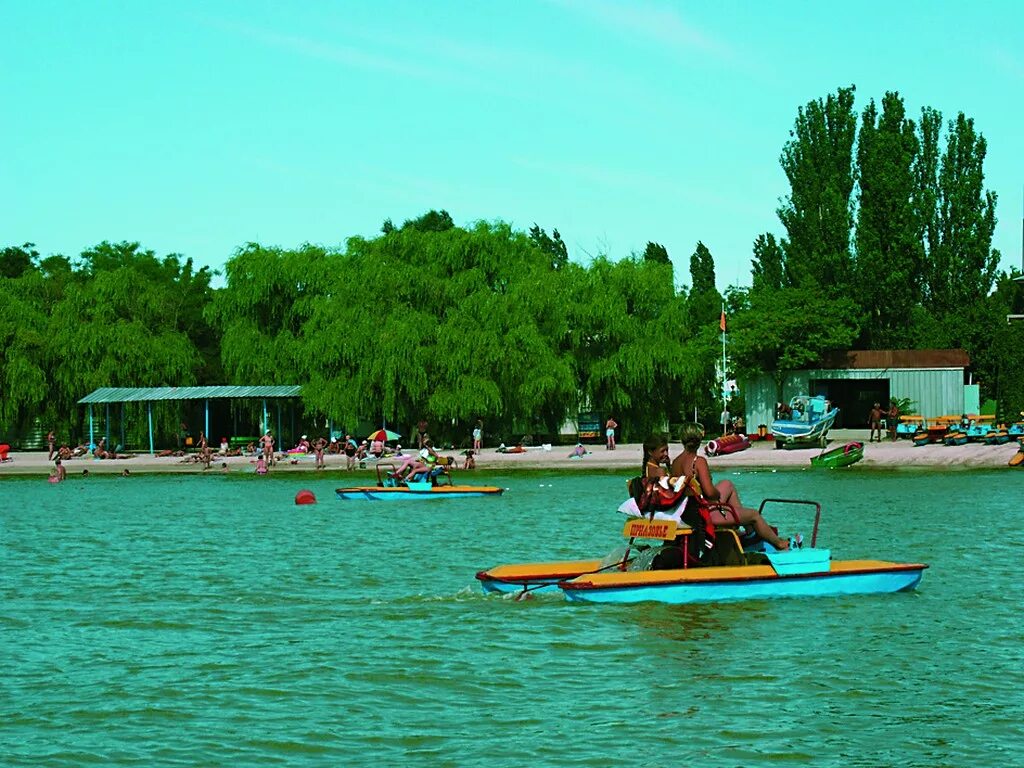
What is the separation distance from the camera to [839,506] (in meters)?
33.8

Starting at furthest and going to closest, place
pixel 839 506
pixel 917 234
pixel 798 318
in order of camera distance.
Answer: pixel 917 234 < pixel 798 318 < pixel 839 506

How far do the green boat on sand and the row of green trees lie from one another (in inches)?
486

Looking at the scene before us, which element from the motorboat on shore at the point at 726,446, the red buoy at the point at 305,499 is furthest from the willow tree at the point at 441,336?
the red buoy at the point at 305,499

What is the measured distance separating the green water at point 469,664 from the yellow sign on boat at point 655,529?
35.9 inches

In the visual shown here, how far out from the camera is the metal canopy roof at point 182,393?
188ft

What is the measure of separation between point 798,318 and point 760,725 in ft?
156

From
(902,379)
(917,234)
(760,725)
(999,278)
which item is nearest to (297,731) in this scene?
(760,725)

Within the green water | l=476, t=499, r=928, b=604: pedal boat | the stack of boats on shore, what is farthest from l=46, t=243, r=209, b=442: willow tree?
l=476, t=499, r=928, b=604: pedal boat

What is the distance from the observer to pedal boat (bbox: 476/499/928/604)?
56.3ft

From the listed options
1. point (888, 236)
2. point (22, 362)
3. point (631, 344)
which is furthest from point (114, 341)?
point (888, 236)

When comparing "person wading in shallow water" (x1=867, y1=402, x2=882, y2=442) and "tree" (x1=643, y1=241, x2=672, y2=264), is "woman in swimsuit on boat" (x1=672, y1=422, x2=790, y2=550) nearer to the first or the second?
"person wading in shallow water" (x1=867, y1=402, x2=882, y2=442)

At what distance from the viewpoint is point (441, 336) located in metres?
55.6

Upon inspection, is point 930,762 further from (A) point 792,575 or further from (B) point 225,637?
(B) point 225,637

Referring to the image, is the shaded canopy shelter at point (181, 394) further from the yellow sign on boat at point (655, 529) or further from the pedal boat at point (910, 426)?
the yellow sign on boat at point (655, 529)
